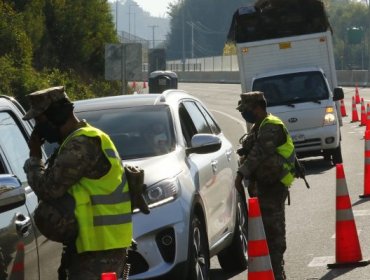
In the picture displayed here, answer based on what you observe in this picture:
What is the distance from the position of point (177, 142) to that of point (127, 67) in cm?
1755

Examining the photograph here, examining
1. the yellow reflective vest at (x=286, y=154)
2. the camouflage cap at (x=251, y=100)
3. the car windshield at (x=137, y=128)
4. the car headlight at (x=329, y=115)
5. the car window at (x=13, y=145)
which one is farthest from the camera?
the car headlight at (x=329, y=115)

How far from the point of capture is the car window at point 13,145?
6289 mm

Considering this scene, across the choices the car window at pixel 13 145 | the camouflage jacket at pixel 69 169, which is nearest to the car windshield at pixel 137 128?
the car window at pixel 13 145

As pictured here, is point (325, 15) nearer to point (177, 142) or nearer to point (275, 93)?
point (275, 93)

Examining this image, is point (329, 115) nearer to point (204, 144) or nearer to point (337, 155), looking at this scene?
point (337, 155)

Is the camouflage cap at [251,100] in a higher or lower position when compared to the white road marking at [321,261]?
higher

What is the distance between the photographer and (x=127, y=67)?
2728cm

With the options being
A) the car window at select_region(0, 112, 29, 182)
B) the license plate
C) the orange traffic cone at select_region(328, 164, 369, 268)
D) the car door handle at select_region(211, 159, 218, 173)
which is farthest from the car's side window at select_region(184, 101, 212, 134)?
the license plate

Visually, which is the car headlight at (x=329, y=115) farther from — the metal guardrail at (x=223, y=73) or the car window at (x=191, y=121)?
the metal guardrail at (x=223, y=73)

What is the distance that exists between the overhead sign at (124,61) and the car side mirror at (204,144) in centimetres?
1720

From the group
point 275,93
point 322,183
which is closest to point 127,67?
point 275,93

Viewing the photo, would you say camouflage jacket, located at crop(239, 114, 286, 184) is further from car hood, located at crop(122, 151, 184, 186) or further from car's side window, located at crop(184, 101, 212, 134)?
car's side window, located at crop(184, 101, 212, 134)

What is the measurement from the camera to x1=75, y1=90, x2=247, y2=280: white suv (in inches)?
342

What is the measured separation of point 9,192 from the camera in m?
5.39
